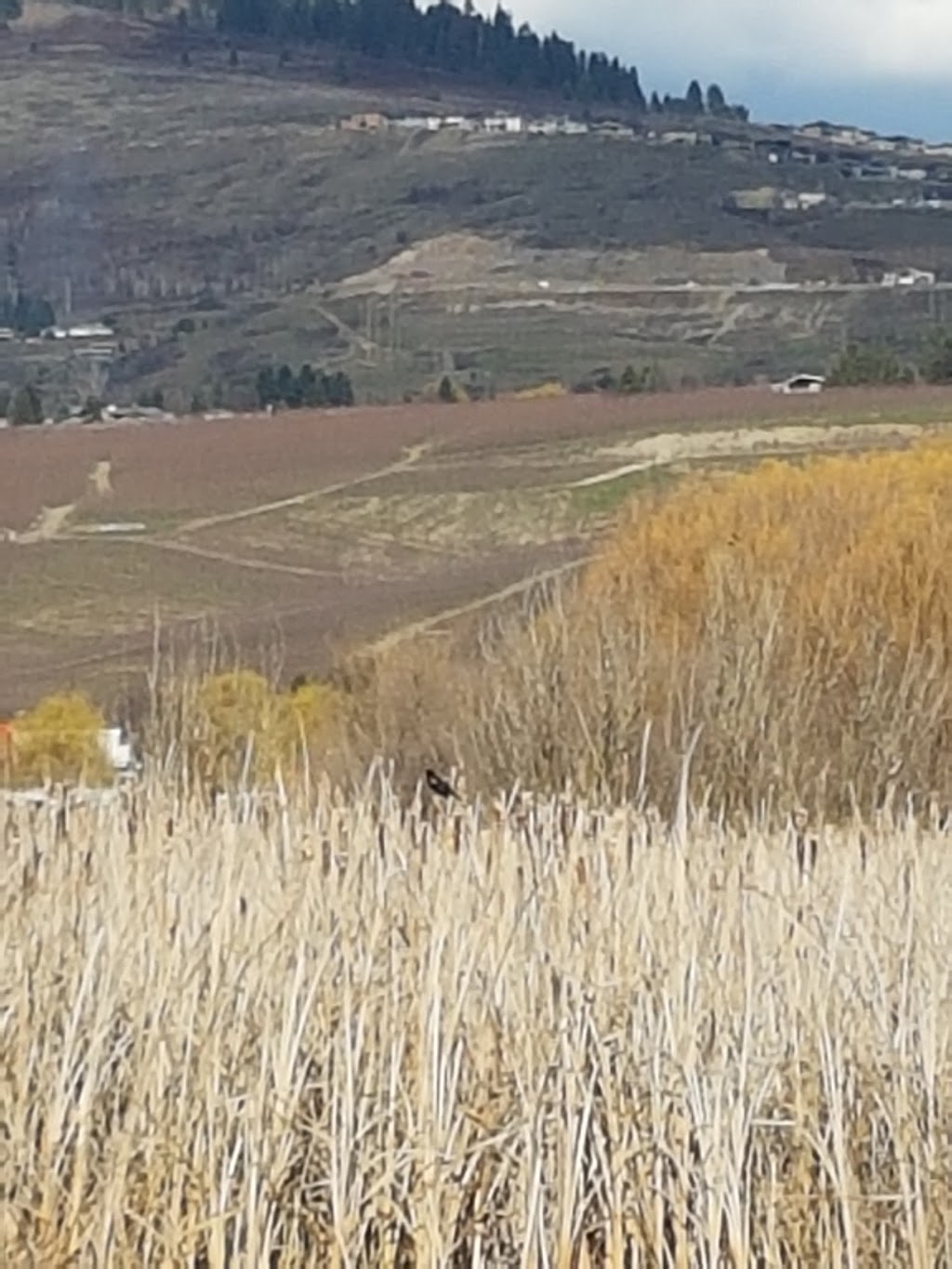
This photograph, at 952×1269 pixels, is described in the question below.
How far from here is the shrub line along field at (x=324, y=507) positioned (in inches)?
1103

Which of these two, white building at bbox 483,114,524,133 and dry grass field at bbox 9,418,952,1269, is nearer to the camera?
dry grass field at bbox 9,418,952,1269

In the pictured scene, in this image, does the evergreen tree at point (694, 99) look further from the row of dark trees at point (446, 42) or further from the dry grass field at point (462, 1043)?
the dry grass field at point (462, 1043)

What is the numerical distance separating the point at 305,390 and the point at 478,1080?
53.4m

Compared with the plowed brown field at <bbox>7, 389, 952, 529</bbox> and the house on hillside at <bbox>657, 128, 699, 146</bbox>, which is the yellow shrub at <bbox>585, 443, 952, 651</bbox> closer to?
the plowed brown field at <bbox>7, 389, 952, 529</bbox>

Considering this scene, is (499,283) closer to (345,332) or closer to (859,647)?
(345,332)

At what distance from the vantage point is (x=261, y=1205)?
346 centimetres

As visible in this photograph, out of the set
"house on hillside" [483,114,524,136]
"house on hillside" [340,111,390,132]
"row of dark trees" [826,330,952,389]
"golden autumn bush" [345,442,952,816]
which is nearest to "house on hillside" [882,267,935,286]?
"row of dark trees" [826,330,952,389]

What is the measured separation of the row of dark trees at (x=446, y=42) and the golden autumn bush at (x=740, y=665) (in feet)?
378

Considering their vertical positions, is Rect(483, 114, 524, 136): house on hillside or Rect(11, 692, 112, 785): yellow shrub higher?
Rect(11, 692, 112, 785): yellow shrub

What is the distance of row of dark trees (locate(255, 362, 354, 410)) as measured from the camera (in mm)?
55188

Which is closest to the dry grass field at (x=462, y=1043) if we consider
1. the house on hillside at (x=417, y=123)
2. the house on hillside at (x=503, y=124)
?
the house on hillside at (x=503, y=124)

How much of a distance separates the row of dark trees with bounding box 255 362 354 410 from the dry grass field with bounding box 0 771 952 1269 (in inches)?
1914

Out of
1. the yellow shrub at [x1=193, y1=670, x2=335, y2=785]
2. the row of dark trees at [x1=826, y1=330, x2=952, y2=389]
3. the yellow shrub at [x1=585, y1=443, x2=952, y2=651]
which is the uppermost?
the yellow shrub at [x1=193, y1=670, x2=335, y2=785]

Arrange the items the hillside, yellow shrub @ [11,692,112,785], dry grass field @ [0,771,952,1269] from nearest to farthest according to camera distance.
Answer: dry grass field @ [0,771,952,1269] → yellow shrub @ [11,692,112,785] → the hillside
